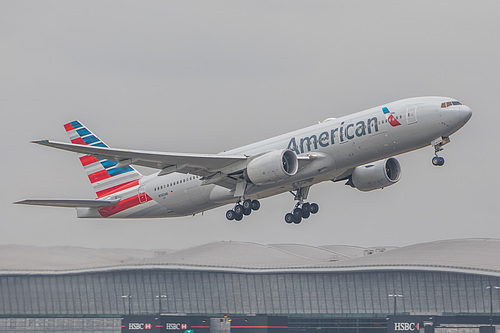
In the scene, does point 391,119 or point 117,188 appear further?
point 117,188

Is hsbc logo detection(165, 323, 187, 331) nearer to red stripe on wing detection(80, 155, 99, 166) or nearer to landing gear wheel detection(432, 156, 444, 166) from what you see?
red stripe on wing detection(80, 155, 99, 166)

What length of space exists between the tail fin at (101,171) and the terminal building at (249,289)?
1529 inches

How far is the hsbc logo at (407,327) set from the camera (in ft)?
354

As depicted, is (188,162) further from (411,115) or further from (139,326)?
(139,326)

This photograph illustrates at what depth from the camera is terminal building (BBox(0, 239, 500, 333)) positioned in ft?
380

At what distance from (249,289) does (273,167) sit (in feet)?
230

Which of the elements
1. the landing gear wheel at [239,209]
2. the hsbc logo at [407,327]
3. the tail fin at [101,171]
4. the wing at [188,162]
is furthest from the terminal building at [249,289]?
the wing at [188,162]

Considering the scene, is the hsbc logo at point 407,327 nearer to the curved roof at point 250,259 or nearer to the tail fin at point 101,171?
the curved roof at point 250,259

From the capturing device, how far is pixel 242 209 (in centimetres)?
6412

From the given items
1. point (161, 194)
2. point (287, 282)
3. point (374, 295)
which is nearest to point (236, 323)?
point (287, 282)

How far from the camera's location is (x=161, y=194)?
221 ft

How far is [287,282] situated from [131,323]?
21676 mm

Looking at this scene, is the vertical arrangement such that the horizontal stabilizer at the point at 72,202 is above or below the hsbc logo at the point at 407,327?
above

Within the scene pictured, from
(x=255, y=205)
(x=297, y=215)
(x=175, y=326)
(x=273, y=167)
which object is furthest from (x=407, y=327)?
(x=273, y=167)
